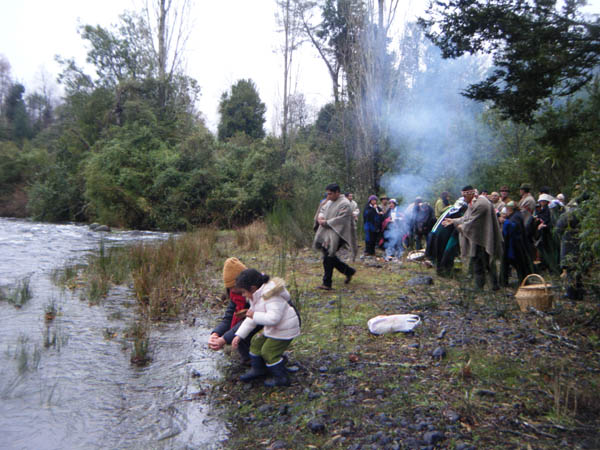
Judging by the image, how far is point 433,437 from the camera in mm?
3133

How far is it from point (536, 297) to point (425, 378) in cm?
281

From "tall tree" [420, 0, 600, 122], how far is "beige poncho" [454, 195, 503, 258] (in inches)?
64.1

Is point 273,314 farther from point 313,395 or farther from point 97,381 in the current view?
point 97,381

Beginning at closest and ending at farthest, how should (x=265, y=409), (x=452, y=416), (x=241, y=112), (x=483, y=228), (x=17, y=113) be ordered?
(x=452, y=416) < (x=265, y=409) < (x=483, y=228) < (x=241, y=112) < (x=17, y=113)

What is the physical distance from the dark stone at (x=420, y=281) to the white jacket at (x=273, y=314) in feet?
15.3

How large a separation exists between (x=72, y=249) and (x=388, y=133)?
1118 cm

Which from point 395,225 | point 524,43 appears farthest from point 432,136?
point 524,43

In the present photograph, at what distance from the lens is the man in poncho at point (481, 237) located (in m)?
7.32

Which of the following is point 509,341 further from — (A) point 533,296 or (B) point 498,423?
(B) point 498,423

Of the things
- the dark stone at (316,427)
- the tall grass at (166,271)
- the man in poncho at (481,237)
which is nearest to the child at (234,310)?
the dark stone at (316,427)

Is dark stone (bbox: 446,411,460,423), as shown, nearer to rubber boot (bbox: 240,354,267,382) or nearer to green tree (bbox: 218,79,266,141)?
rubber boot (bbox: 240,354,267,382)

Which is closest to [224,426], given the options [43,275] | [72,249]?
[43,275]

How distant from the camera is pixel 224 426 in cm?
370

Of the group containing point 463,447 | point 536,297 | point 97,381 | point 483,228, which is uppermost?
point 483,228
